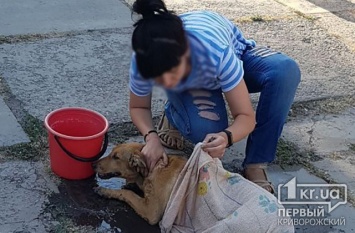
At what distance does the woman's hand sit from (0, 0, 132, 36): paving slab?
200 cm

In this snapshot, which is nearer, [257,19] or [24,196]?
[24,196]

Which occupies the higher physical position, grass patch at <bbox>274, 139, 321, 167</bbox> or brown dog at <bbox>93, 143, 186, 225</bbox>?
brown dog at <bbox>93, 143, 186, 225</bbox>

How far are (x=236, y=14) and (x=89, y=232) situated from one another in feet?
9.83

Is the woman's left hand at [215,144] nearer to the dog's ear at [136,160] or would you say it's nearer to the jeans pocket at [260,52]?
the dog's ear at [136,160]

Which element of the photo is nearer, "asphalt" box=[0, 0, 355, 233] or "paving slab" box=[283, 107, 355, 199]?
"asphalt" box=[0, 0, 355, 233]

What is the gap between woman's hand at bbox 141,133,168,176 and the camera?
2969 millimetres

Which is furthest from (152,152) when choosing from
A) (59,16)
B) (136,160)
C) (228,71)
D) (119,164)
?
(59,16)

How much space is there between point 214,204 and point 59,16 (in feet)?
8.94

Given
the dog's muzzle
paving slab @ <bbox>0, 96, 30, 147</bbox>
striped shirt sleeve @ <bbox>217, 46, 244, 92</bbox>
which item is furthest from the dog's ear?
paving slab @ <bbox>0, 96, 30, 147</bbox>

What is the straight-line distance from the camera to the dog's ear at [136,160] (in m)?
2.98

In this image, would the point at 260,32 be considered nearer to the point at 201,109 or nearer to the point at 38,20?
the point at 38,20

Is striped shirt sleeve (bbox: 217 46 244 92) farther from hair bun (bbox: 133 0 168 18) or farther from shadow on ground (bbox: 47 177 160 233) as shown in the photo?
shadow on ground (bbox: 47 177 160 233)

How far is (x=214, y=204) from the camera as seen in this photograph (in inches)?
107

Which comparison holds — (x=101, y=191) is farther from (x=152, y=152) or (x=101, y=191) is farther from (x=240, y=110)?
(x=240, y=110)
